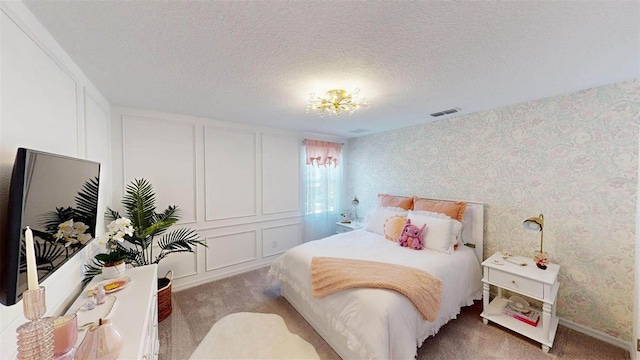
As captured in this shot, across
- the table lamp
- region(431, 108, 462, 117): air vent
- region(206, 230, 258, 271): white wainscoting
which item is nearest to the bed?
the table lamp

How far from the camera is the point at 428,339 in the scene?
199cm

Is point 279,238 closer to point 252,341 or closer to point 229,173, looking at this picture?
point 229,173

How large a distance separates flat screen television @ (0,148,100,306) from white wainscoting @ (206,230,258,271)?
5.90 feet

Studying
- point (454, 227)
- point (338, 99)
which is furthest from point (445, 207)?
point (338, 99)

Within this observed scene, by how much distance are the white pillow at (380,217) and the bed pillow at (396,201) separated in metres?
0.12

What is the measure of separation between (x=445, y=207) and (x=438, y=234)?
480 millimetres

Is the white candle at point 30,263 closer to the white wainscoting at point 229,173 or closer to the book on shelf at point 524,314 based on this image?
the white wainscoting at point 229,173

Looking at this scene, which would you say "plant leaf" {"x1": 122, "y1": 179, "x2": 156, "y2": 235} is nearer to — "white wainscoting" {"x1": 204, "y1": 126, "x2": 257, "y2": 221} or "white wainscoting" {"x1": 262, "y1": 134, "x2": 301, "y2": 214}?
"white wainscoting" {"x1": 204, "y1": 126, "x2": 257, "y2": 221}

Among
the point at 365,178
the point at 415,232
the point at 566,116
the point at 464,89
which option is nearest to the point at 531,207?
A: the point at 566,116

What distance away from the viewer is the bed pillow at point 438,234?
2.44 m

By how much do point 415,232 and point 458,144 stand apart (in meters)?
1.33

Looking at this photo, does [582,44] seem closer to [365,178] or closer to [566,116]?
[566,116]

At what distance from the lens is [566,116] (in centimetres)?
213

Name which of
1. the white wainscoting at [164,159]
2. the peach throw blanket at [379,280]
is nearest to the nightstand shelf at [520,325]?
the peach throw blanket at [379,280]
